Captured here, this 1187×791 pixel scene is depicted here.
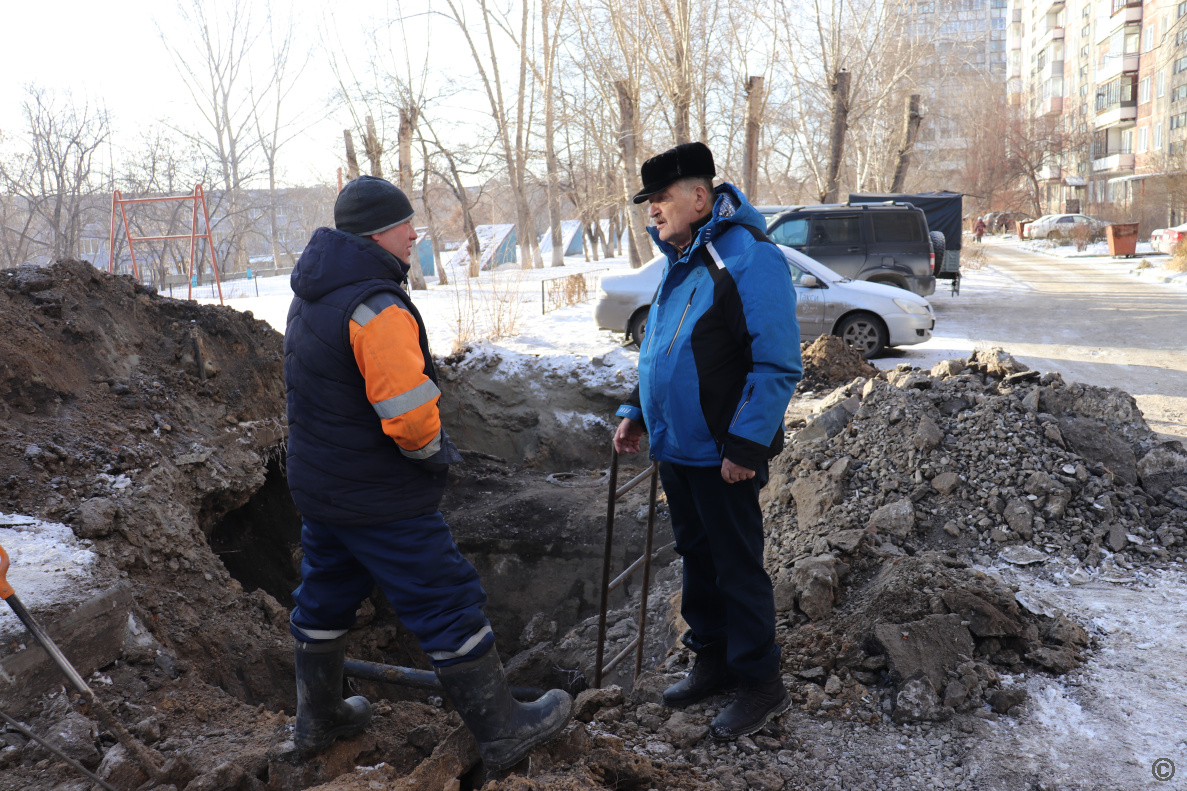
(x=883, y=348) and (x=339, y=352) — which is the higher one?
(x=339, y=352)

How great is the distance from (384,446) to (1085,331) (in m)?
12.5

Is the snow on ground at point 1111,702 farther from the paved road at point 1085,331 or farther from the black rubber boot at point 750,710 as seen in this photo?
the paved road at point 1085,331

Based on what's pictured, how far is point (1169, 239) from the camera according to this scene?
22.5 meters

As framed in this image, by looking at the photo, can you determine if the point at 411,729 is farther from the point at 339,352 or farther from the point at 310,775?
the point at 339,352

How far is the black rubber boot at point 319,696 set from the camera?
243 centimetres

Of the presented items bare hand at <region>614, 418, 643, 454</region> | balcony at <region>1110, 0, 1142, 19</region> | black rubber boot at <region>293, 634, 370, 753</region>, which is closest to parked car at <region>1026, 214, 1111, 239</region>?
balcony at <region>1110, 0, 1142, 19</region>

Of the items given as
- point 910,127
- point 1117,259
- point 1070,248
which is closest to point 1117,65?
point 1070,248

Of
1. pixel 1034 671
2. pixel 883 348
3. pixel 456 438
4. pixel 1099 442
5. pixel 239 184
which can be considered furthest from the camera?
pixel 239 184

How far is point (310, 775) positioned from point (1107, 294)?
1828 cm

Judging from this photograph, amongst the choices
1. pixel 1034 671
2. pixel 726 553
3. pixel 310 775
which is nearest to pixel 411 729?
pixel 310 775

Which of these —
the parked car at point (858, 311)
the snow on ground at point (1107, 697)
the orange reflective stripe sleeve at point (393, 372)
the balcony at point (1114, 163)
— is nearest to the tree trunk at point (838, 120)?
the parked car at point (858, 311)

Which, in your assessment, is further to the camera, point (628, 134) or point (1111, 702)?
point (628, 134)

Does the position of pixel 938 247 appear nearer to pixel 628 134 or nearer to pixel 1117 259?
pixel 628 134

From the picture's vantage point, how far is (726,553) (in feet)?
8.25
